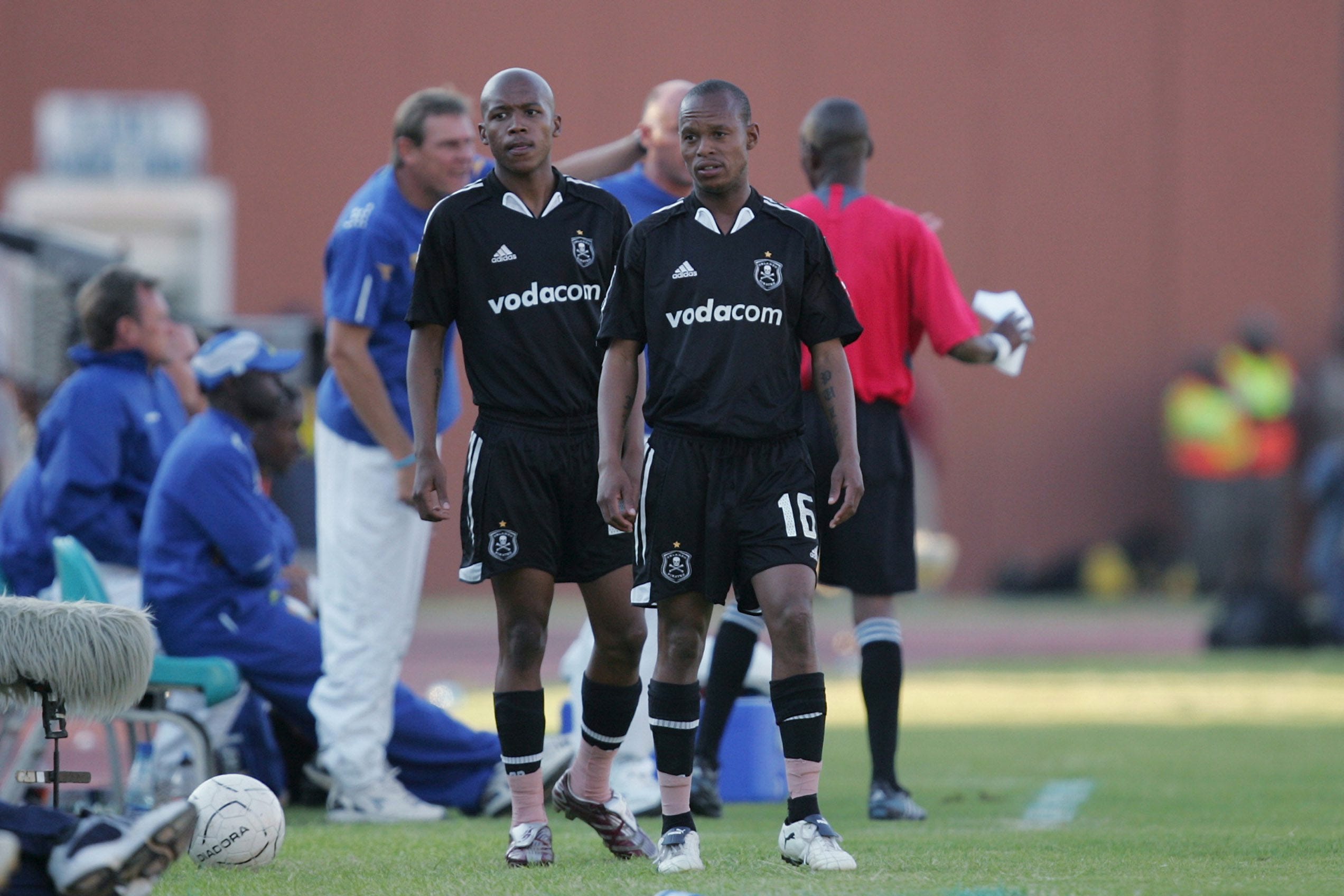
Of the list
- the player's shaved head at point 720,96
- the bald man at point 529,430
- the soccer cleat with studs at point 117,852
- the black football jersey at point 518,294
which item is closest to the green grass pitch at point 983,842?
the bald man at point 529,430

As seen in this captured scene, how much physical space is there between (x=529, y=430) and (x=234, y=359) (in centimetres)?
234

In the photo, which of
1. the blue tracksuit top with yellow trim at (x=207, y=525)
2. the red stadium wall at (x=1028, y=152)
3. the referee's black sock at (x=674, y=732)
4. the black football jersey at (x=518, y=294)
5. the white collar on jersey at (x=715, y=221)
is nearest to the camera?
the referee's black sock at (x=674, y=732)

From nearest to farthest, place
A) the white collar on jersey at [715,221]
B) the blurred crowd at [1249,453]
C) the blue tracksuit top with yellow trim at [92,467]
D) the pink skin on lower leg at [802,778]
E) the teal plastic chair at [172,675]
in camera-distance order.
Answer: the pink skin on lower leg at [802,778] < the white collar on jersey at [715,221] < the teal plastic chair at [172,675] < the blue tracksuit top with yellow trim at [92,467] < the blurred crowd at [1249,453]

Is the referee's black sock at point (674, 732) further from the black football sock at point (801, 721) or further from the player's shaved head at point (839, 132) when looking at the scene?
the player's shaved head at point (839, 132)

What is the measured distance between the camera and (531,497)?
498 centimetres

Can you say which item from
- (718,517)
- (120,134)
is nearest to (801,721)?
(718,517)

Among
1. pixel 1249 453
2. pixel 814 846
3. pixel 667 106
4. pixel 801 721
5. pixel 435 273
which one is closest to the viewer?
pixel 814 846

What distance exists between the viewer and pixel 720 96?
16.1 ft

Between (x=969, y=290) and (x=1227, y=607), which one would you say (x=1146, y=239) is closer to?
(x=969, y=290)

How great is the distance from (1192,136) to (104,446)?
17683mm

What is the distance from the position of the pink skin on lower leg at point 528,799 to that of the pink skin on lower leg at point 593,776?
0.12 meters

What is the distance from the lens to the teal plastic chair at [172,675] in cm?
621

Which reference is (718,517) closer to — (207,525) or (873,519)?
(873,519)

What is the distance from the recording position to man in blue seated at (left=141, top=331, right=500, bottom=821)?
Result: 22.3 feet
